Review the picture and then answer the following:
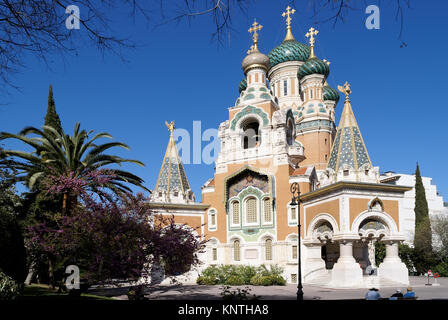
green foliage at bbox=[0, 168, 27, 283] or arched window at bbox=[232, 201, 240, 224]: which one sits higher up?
arched window at bbox=[232, 201, 240, 224]

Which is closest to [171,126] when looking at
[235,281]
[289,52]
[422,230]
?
[235,281]

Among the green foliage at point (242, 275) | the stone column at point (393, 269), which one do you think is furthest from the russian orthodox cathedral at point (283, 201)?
the green foliage at point (242, 275)

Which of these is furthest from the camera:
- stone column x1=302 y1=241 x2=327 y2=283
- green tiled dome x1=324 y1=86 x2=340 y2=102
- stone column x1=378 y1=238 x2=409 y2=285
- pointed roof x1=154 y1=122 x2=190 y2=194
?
green tiled dome x1=324 y1=86 x2=340 y2=102

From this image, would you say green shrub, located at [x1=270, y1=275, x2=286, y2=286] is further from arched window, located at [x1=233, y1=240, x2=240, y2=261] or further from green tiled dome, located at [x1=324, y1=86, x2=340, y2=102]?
green tiled dome, located at [x1=324, y1=86, x2=340, y2=102]

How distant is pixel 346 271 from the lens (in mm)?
23297

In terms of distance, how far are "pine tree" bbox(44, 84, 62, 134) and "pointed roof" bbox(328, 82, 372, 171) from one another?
753 inches

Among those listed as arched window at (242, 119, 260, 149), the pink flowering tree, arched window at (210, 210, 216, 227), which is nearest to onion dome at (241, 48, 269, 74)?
arched window at (242, 119, 260, 149)

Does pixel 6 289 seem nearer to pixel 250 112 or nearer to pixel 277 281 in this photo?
pixel 277 281

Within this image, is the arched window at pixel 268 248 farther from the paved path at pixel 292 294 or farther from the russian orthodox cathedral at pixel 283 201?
the paved path at pixel 292 294

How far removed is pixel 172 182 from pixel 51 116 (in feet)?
34.2

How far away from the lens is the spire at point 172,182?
31312mm

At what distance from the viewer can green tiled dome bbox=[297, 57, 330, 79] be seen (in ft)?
132

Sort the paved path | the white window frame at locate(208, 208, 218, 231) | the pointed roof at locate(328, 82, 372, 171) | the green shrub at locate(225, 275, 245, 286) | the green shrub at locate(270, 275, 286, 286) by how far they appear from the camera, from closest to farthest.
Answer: the paved path
the pointed roof at locate(328, 82, 372, 171)
the green shrub at locate(270, 275, 286, 286)
the green shrub at locate(225, 275, 245, 286)
the white window frame at locate(208, 208, 218, 231)
